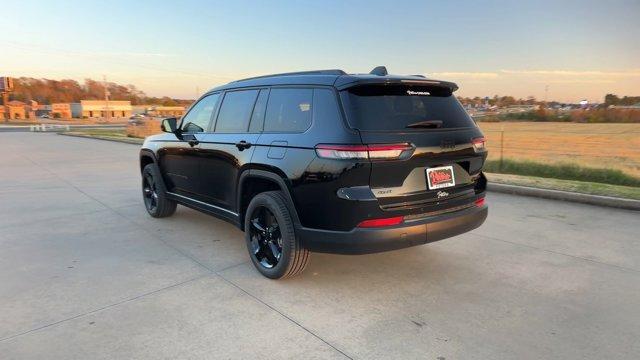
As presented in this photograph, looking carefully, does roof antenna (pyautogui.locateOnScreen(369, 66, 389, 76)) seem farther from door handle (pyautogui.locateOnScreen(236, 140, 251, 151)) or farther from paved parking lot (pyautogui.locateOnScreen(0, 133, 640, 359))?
paved parking lot (pyautogui.locateOnScreen(0, 133, 640, 359))

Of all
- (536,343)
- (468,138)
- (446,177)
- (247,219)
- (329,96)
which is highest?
(329,96)

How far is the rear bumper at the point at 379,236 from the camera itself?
323cm

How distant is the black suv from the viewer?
10.5ft

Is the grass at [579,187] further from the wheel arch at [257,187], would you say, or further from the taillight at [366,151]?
the wheel arch at [257,187]

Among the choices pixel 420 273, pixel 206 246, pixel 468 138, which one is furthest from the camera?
pixel 206 246

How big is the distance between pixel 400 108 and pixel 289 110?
978 mm

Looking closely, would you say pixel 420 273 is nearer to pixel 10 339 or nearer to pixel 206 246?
pixel 206 246

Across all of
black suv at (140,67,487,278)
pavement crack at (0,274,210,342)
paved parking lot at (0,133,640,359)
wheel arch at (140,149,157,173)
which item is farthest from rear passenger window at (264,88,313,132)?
wheel arch at (140,149,157,173)

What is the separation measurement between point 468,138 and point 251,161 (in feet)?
6.34

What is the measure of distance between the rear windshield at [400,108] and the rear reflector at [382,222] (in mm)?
676

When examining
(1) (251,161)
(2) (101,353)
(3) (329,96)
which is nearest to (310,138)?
(3) (329,96)

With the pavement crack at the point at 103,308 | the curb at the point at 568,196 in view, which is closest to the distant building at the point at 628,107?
the curb at the point at 568,196

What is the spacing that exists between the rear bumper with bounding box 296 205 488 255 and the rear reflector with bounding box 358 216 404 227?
1.2 inches

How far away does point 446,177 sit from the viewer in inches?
140
